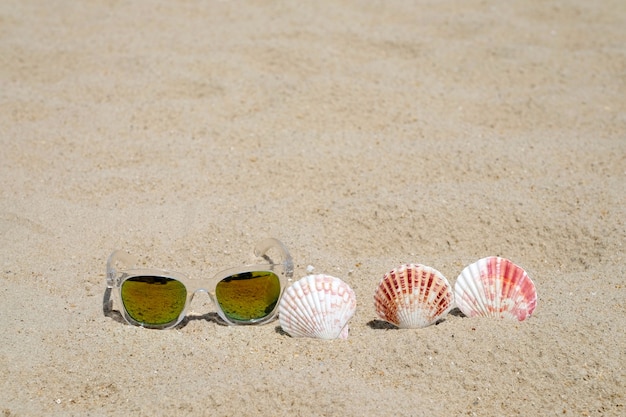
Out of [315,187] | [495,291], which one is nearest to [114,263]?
[315,187]

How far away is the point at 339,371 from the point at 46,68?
261 cm

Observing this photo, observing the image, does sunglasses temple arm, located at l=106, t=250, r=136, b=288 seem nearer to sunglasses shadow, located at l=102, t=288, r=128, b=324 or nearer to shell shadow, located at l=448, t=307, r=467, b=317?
sunglasses shadow, located at l=102, t=288, r=128, b=324

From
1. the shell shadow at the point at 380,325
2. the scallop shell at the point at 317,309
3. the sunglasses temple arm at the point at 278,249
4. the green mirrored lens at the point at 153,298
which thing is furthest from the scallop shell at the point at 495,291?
the green mirrored lens at the point at 153,298

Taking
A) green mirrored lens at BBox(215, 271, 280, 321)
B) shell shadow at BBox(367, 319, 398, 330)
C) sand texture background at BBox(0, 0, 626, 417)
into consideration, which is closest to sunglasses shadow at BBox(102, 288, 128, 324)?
sand texture background at BBox(0, 0, 626, 417)

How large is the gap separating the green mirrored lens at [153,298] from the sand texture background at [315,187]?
0.17 feet

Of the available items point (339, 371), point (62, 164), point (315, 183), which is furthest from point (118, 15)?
point (339, 371)

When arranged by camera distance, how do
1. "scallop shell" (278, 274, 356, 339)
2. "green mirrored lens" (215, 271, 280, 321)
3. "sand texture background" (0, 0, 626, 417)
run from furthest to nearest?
"green mirrored lens" (215, 271, 280, 321) → "scallop shell" (278, 274, 356, 339) → "sand texture background" (0, 0, 626, 417)

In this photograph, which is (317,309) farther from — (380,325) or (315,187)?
(315,187)

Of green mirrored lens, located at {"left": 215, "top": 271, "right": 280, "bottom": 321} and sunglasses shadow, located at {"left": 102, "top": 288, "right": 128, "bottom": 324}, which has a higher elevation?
green mirrored lens, located at {"left": 215, "top": 271, "right": 280, "bottom": 321}

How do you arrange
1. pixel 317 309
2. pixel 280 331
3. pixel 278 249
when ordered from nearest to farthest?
pixel 317 309, pixel 280 331, pixel 278 249

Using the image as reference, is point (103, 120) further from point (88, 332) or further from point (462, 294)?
point (462, 294)

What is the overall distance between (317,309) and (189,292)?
41 centimetres

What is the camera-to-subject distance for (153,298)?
2.31 meters

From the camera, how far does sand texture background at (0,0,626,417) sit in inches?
81.4
